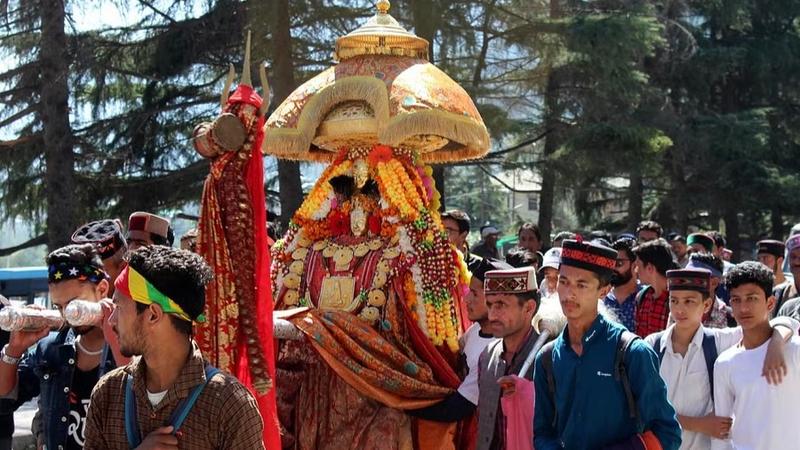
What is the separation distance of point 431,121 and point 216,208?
1.93 m

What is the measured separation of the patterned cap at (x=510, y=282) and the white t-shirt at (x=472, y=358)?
33.2 inches

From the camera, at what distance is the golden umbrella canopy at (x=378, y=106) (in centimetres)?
688

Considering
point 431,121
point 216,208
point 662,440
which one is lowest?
point 662,440

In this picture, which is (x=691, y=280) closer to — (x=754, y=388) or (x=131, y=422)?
(x=754, y=388)

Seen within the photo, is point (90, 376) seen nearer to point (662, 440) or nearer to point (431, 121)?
point (662, 440)

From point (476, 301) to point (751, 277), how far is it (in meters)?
1.77

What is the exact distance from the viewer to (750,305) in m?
5.48

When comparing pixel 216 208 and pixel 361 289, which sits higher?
pixel 216 208

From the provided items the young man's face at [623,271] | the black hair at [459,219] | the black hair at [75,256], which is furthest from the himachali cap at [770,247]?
the black hair at [75,256]

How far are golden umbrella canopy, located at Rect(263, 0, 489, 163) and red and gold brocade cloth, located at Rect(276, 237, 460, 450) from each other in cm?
89

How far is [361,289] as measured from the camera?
7.09 m

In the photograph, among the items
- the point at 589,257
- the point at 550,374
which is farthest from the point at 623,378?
the point at 589,257

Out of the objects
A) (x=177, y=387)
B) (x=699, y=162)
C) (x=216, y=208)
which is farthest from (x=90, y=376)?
(x=699, y=162)

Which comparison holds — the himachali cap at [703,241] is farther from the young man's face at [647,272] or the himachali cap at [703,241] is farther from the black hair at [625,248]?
the young man's face at [647,272]
